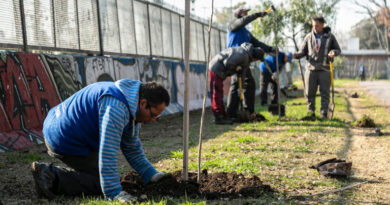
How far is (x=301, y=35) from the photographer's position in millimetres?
23828

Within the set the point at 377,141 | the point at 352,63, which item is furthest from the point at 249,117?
the point at 352,63

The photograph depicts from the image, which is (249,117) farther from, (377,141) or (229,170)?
(229,170)

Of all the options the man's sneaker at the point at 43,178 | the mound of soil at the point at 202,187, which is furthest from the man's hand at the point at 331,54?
the man's sneaker at the point at 43,178

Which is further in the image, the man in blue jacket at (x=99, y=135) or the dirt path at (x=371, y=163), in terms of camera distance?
the dirt path at (x=371, y=163)

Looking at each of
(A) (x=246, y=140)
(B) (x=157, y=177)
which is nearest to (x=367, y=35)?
(A) (x=246, y=140)

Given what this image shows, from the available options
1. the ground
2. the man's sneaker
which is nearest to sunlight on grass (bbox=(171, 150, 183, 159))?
the ground

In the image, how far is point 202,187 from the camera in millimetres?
3967

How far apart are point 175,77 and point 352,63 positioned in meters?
48.2

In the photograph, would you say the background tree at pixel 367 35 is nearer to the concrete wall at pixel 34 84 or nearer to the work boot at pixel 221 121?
the work boot at pixel 221 121

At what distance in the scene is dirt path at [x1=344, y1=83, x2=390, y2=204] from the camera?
3.92 meters

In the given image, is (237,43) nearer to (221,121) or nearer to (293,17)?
(221,121)

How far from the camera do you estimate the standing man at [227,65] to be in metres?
8.80

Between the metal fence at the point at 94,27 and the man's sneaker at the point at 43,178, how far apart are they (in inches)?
143

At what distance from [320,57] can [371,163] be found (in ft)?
14.1
